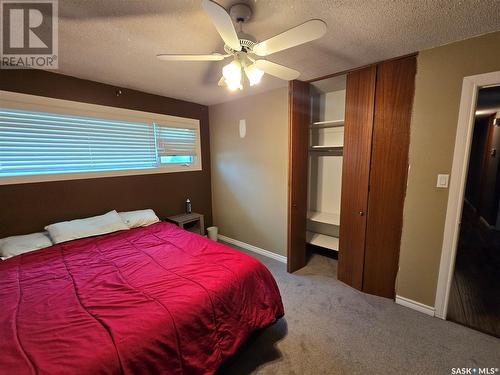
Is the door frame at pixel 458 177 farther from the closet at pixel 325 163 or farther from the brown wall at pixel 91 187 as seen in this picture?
the brown wall at pixel 91 187

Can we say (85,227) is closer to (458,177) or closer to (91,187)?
(91,187)

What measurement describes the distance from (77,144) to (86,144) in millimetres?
83

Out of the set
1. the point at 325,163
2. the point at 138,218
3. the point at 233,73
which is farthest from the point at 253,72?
A: the point at 138,218

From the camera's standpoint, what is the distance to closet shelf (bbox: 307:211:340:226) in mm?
2836

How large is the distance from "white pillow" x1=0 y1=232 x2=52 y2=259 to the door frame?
3.61m

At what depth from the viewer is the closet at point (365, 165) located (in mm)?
1994

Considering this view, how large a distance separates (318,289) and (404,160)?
158 centimetres

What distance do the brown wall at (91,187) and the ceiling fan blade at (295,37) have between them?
2152mm

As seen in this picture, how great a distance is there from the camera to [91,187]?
2.55m

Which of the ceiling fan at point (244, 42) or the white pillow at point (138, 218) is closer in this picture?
the ceiling fan at point (244, 42)

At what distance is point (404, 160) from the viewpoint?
1.99 metres

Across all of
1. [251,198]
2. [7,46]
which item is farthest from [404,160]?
[7,46]

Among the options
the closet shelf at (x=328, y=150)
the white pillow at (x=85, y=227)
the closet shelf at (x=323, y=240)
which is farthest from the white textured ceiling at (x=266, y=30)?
the closet shelf at (x=323, y=240)

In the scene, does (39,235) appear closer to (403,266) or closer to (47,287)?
(47,287)
